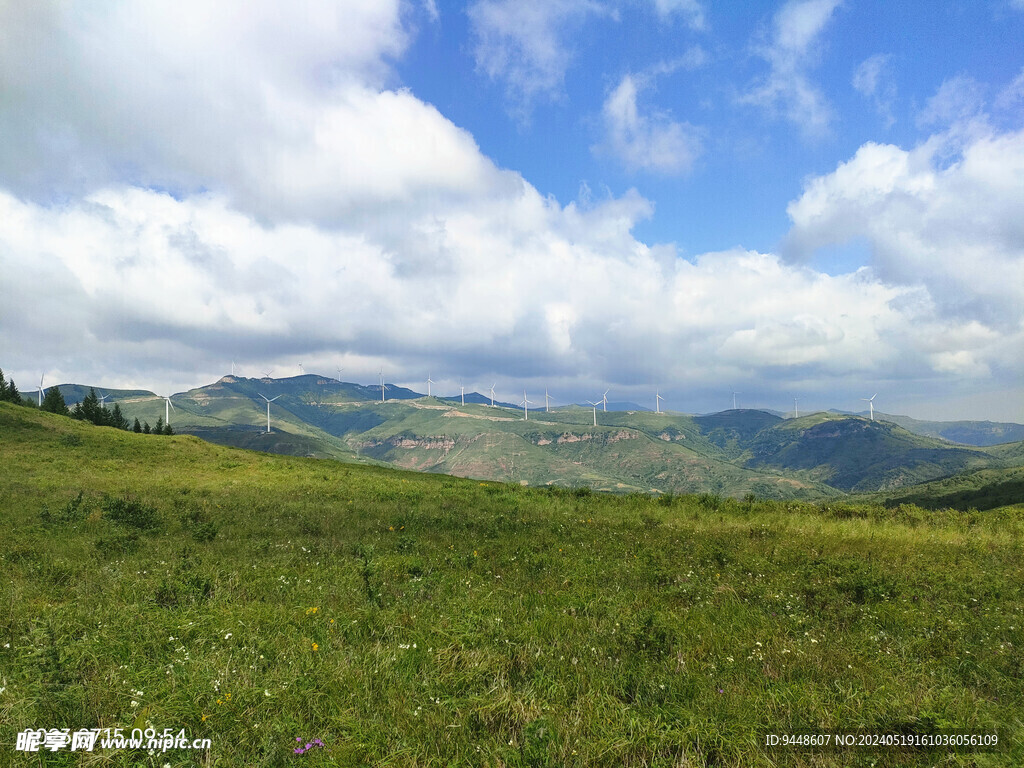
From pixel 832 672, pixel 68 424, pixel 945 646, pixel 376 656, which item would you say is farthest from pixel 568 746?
pixel 68 424

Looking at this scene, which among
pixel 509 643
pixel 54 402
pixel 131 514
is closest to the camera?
pixel 509 643

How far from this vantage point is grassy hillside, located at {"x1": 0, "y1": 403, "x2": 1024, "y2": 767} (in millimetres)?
5602

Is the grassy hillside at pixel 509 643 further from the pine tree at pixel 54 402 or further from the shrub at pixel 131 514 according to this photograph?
the pine tree at pixel 54 402

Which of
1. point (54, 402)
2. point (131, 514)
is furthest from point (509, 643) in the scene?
point (54, 402)

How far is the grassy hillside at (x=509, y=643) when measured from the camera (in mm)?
5602

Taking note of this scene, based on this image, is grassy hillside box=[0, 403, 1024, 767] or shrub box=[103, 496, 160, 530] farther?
shrub box=[103, 496, 160, 530]

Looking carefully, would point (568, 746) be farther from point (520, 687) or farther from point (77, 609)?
point (77, 609)

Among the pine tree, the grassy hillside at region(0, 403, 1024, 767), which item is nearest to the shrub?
the grassy hillside at region(0, 403, 1024, 767)

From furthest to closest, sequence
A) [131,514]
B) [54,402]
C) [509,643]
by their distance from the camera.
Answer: [54,402] → [131,514] → [509,643]

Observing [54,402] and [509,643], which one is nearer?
[509,643]

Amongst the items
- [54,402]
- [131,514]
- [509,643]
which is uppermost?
[54,402]

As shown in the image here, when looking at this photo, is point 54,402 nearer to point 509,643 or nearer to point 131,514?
point 131,514

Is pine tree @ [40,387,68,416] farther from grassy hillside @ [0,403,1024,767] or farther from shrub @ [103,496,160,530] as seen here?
grassy hillside @ [0,403,1024,767]

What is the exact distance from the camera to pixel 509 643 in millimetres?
7695
